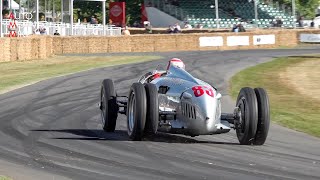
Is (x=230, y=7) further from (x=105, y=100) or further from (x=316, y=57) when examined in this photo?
(x=105, y=100)

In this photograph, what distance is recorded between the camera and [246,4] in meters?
89.1

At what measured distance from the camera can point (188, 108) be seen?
1413 cm

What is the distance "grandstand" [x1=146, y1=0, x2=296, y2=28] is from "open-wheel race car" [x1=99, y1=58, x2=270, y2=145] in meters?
68.1

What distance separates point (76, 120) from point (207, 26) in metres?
64.2

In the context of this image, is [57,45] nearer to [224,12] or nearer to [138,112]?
[138,112]

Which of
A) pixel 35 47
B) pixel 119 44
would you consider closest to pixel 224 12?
pixel 119 44

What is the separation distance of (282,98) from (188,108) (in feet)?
41.7

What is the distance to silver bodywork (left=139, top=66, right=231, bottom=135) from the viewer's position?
13859 mm

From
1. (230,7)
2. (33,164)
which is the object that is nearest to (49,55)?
(33,164)

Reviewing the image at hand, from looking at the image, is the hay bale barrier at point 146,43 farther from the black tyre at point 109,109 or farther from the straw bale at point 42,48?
the black tyre at point 109,109

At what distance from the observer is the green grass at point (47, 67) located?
104 feet

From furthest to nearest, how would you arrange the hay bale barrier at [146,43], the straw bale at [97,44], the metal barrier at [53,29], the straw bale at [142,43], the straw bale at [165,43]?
1. the straw bale at [165,43]
2. the straw bale at [142,43]
3. the straw bale at [97,44]
4. the metal barrier at [53,29]
5. the hay bale barrier at [146,43]

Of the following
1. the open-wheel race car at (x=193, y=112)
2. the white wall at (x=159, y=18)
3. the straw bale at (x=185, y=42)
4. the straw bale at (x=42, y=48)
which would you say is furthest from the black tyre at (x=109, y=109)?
the white wall at (x=159, y=18)

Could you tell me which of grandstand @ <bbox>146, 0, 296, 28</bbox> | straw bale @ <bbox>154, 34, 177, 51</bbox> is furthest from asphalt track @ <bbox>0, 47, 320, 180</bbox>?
grandstand @ <bbox>146, 0, 296, 28</bbox>
